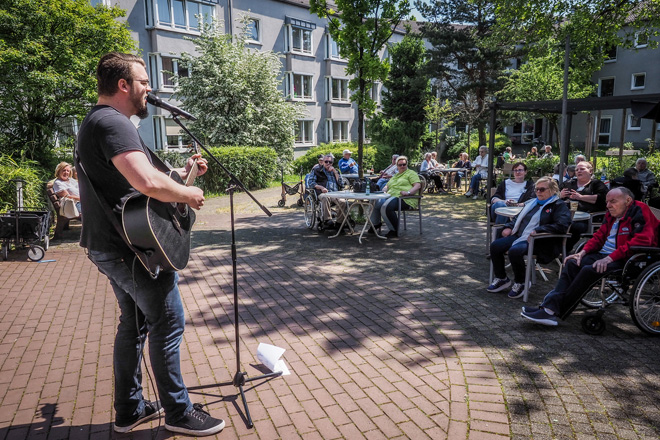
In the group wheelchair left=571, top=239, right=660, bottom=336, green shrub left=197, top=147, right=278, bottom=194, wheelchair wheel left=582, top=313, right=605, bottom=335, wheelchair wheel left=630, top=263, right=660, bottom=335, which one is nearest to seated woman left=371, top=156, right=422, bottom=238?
wheelchair left=571, top=239, right=660, bottom=336

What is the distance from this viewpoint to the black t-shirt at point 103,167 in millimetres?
2438

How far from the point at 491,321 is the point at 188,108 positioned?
19.6m

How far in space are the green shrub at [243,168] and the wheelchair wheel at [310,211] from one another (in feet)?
23.8

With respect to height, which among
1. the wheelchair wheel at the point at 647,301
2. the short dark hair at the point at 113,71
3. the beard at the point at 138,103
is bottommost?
the wheelchair wheel at the point at 647,301

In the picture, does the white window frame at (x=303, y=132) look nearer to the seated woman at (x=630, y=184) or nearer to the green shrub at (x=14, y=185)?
the green shrub at (x=14, y=185)

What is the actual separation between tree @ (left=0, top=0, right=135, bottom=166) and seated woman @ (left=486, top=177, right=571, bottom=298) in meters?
9.84

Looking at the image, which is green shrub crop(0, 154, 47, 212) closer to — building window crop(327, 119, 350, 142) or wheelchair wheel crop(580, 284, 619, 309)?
wheelchair wheel crop(580, 284, 619, 309)

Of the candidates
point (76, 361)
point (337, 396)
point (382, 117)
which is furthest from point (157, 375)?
point (382, 117)

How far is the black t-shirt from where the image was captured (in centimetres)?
244

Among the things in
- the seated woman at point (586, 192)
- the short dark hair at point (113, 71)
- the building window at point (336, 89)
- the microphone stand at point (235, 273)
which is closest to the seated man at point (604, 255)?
the seated woman at point (586, 192)

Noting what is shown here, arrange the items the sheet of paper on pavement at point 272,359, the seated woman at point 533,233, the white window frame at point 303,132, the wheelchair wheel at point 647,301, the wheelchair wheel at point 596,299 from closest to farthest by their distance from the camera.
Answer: the sheet of paper on pavement at point 272,359 → the wheelchair wheel at point 647,301 → the wheelchair wheel at point 596,299 → the seated woman at point 533,233 → the white window frame at point 303,132

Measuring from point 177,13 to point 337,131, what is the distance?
44.0 feet

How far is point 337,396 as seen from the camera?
3488mm

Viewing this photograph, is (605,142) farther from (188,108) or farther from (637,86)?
(188,108)
